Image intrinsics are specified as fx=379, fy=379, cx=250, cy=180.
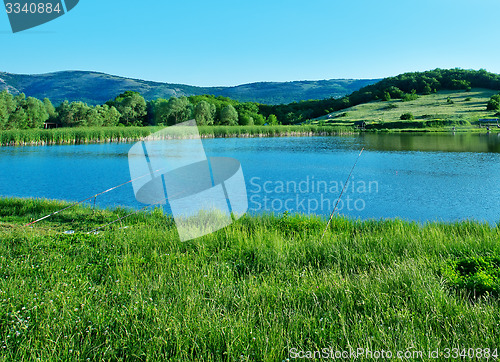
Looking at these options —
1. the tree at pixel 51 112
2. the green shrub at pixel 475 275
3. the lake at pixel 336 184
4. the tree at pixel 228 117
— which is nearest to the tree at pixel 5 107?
the tree at pixel 51 112

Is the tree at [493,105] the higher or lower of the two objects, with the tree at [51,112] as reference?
lower

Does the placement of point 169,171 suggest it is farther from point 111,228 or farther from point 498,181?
point 498,181

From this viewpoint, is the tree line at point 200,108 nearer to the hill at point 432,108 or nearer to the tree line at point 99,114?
the tree line at point 99,114

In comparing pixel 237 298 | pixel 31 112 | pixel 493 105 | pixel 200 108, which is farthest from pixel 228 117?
pixel 237 298

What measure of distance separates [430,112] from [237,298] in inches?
3310

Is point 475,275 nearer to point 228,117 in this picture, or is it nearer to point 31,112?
point 31,112

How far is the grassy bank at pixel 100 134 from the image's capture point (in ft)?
126

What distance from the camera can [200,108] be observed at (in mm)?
80875

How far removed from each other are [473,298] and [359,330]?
1669 mm

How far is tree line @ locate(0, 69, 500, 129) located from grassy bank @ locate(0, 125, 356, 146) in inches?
418

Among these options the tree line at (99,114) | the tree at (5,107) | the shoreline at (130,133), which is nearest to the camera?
the shoreline at (130,133)

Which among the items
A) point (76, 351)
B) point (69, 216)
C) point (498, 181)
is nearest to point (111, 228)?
point (69, 216)

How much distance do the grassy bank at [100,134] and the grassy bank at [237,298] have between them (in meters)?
37.8

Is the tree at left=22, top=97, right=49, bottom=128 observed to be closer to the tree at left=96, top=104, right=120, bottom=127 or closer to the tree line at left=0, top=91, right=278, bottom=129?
the tree line at left=0, top=91, right=278, bottom=129
